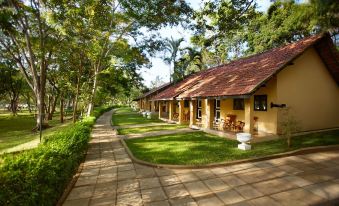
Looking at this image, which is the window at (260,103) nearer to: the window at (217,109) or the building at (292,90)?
the building at (292,90)

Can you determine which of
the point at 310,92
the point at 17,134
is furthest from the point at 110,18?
the point at 310,92

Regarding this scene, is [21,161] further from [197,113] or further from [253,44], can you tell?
[253,44]

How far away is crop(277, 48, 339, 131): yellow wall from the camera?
1264 cm

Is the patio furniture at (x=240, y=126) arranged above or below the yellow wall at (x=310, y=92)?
below

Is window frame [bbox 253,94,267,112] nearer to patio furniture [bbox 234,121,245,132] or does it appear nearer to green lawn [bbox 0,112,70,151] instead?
patio furniture [bbox 234,121,245,132]

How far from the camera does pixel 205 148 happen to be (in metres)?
10.6

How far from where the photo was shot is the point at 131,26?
20.1 m

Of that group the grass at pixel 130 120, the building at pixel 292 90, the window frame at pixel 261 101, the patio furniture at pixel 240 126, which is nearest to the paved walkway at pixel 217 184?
the building at pixel 292 90

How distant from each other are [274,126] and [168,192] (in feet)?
27.9

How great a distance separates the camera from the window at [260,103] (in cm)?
1325

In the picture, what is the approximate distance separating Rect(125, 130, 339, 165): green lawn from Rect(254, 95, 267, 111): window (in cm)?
241

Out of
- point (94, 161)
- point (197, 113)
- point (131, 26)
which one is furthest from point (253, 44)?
point (94, 161)

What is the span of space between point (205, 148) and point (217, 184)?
13.3 feet

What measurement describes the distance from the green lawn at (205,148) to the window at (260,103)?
2408mm
